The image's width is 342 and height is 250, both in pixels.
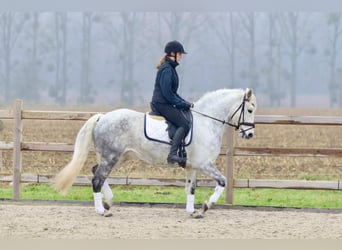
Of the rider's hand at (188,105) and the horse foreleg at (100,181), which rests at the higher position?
the rider's hand at (188,105)

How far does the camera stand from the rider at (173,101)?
8.59 m

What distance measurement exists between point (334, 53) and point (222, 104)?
213ft

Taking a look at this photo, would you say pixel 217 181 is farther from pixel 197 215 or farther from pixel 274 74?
pixel 274 74

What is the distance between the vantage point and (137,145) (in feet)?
29.1

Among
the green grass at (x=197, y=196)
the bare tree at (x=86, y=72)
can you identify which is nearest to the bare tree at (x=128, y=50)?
the bare tree at (x=86, y=72)

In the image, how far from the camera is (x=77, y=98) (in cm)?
6519

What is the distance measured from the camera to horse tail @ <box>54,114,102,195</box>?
874 centimetres

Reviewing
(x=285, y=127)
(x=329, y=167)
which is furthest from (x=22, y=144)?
(x=285, y=127)

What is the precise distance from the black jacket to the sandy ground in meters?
1.45

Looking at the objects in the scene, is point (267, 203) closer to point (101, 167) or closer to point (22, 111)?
point (101, 167)

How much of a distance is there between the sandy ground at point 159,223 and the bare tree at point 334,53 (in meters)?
58.6

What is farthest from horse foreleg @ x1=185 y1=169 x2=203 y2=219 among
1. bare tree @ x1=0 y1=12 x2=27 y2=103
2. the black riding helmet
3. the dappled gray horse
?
bare tree @ x1=0 y1=12 x2=27 y2=103

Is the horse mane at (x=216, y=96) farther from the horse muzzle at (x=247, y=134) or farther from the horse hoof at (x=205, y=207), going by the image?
the horse hoof at (x=205, y=207)

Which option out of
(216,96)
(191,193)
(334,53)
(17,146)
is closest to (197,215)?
(191,193)
